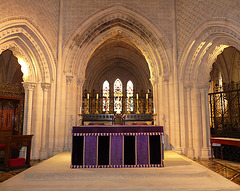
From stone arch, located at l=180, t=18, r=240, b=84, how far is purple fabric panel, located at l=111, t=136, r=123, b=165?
445cm

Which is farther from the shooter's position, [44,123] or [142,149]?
[44,123]

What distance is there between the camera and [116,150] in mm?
5609

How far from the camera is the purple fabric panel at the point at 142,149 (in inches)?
219

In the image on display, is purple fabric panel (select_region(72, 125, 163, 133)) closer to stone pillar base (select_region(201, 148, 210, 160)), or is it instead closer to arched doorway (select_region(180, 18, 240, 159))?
arched doorway (select_region(180, 18, 240, 159))

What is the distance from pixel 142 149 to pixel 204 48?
5.01 meters

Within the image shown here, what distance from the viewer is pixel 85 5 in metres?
9.35

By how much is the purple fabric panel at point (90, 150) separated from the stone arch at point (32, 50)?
4131 millimetres

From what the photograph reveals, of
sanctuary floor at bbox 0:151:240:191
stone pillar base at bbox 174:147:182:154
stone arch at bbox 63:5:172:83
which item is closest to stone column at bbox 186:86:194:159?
stone pillar base at bbox 174:147:182:154

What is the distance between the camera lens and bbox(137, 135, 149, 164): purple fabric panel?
5.56m

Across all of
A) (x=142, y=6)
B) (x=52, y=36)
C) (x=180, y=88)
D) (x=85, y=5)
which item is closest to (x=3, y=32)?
(x=52, y=36)

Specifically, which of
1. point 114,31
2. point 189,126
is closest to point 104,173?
point 189,126

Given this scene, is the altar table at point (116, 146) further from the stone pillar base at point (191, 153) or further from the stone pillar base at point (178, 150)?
the stone pillar base at point (191, 153)

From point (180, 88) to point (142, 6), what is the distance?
158 inches

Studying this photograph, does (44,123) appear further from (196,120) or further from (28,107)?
(196,120)
